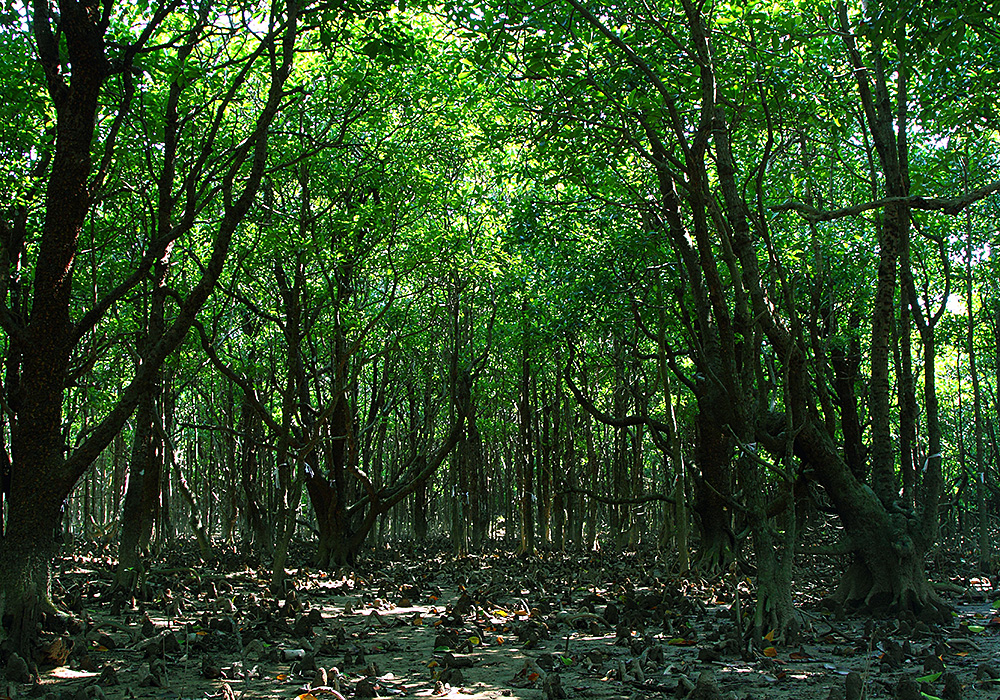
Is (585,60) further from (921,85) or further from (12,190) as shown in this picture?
(12,190)

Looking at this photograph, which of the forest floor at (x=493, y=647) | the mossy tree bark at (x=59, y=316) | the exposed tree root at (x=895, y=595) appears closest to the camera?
the forest floor at (x=493, y=647)

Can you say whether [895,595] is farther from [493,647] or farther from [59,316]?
[59,316]

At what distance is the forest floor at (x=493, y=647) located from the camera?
5.93 m

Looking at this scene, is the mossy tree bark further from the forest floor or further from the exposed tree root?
the exposed tree root

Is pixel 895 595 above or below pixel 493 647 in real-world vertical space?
above

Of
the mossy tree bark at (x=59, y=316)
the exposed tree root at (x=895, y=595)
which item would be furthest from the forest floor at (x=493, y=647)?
the mossy tree bark at (x=59, y=316)

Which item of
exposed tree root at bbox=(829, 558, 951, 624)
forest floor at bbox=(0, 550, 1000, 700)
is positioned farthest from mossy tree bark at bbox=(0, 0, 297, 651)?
exposed tree root at bbox=(829, 558, 951, 624)

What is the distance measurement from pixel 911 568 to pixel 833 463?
136 cm

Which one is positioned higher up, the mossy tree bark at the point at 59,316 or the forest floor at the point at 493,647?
the mossy tree bark at the point at 59,316

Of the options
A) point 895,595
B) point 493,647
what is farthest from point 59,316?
point 895,595

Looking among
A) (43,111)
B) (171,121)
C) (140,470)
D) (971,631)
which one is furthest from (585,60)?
(140,470)

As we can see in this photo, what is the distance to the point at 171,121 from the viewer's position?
938 centimetres

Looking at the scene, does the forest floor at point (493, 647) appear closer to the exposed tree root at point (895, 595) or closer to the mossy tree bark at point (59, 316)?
the exposed tree root at point (895, 595)

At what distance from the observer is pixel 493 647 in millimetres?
7820
